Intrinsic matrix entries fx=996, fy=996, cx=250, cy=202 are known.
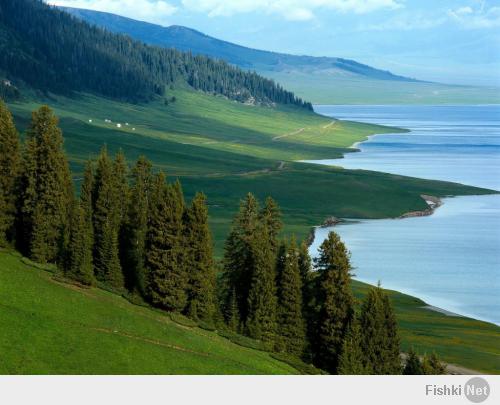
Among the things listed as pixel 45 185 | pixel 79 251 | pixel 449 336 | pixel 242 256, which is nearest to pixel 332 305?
pixel 242 256

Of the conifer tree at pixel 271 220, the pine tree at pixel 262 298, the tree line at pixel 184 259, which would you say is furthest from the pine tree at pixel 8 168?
the conifer tree at pixel 271 220

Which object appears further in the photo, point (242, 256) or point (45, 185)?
point (242, 256)

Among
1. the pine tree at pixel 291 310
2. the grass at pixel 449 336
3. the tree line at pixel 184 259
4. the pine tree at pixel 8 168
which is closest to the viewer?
the tree line at pixel 184 259

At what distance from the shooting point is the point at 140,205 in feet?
267

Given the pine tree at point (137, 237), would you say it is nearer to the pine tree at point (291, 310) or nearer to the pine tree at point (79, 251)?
the pine tree at point (79, 251)

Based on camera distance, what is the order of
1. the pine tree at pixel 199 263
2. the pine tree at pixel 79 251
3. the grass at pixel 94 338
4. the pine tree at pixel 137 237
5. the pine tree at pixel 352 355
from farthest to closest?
the pine tree at pixel 137 237 < the pine tree at pixel 199 263 < the pine tree at pixel 79 251 < the pine tree at pixel 352 355 < the grass at pixel 94 338

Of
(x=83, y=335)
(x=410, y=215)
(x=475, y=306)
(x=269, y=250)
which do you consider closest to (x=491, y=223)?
(x=410, y=215)

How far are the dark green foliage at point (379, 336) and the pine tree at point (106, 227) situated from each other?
19.2m

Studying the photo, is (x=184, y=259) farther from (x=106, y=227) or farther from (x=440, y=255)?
(x=440, y=255)

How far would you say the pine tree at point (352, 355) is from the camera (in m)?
67.2

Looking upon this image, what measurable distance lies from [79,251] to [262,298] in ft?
45.3

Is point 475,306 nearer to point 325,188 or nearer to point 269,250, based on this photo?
point 269,250

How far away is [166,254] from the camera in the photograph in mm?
74188

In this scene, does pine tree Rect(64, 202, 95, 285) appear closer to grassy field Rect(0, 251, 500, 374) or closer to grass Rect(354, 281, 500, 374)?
grassy field Rect(0, 251, 500, 374)
